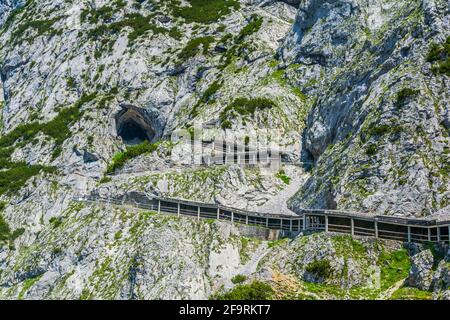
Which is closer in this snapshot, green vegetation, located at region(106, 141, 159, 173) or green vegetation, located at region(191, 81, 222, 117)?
green vegetation, located at region(106, 141, 159, 173)

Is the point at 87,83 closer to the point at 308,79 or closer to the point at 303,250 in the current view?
the point at 308,79

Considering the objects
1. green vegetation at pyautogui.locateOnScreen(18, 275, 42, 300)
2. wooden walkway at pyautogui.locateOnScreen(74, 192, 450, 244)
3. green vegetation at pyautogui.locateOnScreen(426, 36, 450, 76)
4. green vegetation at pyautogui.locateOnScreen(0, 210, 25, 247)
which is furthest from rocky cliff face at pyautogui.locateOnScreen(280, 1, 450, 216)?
green vegetation at pyautogui.locateOnScreen(0, 210, 25, 247)

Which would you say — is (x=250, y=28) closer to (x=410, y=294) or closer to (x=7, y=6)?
(x=410, y=294)

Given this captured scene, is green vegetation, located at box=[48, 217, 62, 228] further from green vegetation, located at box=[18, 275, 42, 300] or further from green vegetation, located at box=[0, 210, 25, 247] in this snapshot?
green vegetation, located at box=[18, 275, 42, 300]

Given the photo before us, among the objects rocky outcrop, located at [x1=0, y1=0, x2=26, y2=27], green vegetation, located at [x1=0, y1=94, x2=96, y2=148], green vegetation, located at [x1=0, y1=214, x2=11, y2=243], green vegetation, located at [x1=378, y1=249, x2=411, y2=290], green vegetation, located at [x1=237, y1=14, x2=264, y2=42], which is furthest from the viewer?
rocky outcrop, located at [x1=0, y1=0, x2=26, y2=27]

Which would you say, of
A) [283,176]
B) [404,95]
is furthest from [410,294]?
[283,176]

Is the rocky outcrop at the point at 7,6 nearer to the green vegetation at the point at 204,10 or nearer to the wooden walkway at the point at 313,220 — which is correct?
the green vegetation at the point at 204,10
